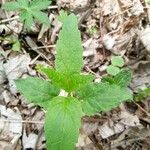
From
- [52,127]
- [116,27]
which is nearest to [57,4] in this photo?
[116,27]

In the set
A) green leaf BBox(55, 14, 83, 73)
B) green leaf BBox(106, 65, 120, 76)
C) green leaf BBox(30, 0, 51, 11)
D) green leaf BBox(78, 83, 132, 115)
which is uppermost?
green leaf BBox(30, 0, 51, 11)

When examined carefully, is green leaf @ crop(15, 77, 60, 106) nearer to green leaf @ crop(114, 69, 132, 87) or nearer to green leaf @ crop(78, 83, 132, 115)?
green leaf @ crop(78, 83, 132, 115)

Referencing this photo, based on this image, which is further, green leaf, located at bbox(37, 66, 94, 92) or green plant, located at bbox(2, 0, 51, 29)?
green plant, located at bbox(2, 0, 51, 29)

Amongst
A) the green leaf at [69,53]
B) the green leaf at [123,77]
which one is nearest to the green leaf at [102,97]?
the green leaf at [69,53]

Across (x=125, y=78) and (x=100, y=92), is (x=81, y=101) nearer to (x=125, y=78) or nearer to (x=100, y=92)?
(x=100, y=92)

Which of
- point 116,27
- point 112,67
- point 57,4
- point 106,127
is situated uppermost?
point 57,4

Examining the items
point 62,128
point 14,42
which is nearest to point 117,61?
point 14,42

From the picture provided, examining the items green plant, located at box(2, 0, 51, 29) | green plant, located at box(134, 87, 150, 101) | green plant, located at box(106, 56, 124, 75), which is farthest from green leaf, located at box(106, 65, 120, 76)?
green plant, located at box(2, 0, 51, 29)
